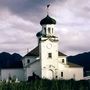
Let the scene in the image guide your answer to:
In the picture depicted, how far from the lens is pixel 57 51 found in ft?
323

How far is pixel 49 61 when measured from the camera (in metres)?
97.6

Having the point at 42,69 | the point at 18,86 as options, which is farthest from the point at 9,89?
the point at 42,69

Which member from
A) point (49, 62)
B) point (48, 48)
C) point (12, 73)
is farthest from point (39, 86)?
point (12, 73)

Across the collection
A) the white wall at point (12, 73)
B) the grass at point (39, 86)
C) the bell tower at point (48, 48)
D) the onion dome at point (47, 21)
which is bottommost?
the grass at point (39, 86)

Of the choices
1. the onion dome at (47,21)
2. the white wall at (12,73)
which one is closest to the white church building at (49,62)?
the onion dome at (47,21)

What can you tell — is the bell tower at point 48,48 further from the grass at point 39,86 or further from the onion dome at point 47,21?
the grass at point 39,86

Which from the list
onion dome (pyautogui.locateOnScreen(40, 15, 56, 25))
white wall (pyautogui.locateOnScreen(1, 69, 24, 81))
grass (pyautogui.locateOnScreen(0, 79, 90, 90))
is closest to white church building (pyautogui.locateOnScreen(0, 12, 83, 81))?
onion dome (pyautogui.locateOnScreen(40, 15, 56, 25))

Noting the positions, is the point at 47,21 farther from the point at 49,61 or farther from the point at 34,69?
the point at 34,69

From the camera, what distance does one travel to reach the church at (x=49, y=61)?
97.6m

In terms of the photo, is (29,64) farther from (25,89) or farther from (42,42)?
(25,89)

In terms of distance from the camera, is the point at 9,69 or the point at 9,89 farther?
the point at 9,69

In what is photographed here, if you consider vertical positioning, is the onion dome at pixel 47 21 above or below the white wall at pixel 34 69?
above

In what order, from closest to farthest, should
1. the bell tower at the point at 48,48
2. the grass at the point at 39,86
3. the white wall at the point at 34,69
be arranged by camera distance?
the grass at the point at 39,86
the bell tower at the point at 48,48
the white wall at the point at 34,69

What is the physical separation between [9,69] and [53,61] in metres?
10.4
